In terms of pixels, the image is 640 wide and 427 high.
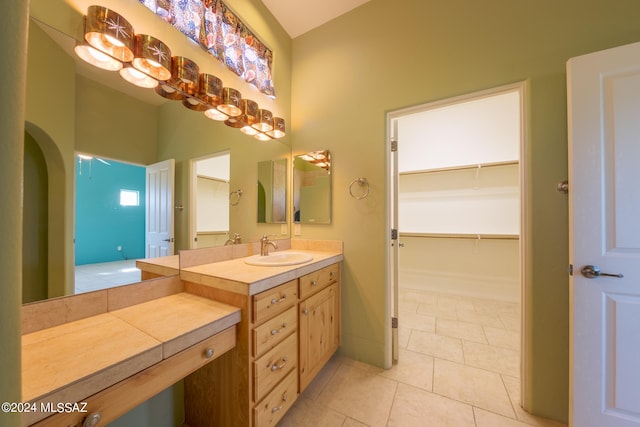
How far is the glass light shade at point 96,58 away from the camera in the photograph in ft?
3.24

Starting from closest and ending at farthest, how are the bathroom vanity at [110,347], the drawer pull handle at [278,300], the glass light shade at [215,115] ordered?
the bathroom vanity at [110,347] < the drawer pull handle at [278,300] < the glass light shade at [215,115]

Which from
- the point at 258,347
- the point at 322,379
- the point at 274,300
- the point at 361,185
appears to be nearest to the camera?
the point at 258,347

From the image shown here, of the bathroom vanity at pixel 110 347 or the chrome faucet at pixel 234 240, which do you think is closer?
the bathroom vanity at pixel 110 347

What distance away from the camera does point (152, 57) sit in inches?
44.9

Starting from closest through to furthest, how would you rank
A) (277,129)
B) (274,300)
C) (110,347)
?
(110,347)
(274,300)
(277,129)

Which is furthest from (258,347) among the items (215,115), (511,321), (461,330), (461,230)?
(461,230)

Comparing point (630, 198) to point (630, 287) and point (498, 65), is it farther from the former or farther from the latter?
point (498, 65)

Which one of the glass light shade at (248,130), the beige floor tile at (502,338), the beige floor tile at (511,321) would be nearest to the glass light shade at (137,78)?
the glass light shade at (248,130)

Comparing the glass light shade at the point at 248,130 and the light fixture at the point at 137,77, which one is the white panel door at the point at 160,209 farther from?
the glass light shade at the point at 248,130

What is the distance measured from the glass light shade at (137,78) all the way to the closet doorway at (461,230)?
2.35 metres

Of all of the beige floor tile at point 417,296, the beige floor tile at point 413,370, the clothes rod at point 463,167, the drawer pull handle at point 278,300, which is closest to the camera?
the drawer pull handle at point 278,300

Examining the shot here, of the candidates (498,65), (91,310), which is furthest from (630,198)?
(91,310)

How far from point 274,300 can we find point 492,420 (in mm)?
1471

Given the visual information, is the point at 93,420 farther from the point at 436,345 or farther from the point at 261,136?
the point at 436,345
